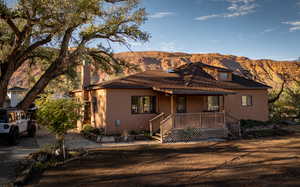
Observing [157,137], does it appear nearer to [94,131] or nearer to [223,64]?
[94,131]

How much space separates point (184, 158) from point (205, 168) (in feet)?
5.32

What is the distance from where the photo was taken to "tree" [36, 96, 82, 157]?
889 cm

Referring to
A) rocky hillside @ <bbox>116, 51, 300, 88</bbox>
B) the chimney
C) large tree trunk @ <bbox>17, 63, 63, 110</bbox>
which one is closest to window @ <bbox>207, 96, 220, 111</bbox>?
the chimney

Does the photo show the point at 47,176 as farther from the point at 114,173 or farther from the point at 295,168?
the point at 295,168

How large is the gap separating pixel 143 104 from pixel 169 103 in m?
1.93

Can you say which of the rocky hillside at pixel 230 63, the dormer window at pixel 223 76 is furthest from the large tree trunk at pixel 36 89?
the rocky hillside at pixel 230 63

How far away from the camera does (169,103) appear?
53.4ft

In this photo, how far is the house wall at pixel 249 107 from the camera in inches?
731

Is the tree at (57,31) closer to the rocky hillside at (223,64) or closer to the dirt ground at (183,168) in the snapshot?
the dirt ground at (183,168)

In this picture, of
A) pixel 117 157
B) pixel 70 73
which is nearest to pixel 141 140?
pixel 117 157

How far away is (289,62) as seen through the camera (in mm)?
86312

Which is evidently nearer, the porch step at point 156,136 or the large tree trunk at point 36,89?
the porch step at point 156,136

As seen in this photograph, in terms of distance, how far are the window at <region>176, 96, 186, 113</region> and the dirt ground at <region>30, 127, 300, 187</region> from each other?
19.6 ft

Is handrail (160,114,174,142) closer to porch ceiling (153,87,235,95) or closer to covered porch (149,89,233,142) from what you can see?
covered porch (149,89,233,142)
